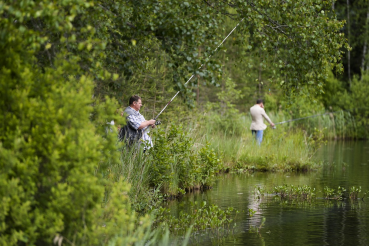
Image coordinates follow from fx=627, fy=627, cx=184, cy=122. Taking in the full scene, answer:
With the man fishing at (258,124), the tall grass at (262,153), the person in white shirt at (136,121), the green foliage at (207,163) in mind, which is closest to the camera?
the person in white shirt at (136,121)

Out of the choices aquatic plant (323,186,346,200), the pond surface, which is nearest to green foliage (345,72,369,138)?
the pond surface

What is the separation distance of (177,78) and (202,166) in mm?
5045

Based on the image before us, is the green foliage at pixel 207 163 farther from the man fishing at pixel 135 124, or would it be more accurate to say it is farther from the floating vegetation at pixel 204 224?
the floating vegetation at pixel 204 224

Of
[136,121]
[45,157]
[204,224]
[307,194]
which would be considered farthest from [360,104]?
[45,157]

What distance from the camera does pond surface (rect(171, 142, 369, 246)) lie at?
300 inches

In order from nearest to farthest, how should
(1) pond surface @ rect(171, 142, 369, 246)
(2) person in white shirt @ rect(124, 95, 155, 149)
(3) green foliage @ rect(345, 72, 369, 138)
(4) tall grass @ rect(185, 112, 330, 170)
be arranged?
(1) pond surface @ rect(171, 142, 369, 246) < (2) person in white shirt @ rect(124, 95, 155, 149) < (4) tall grass @ rect(185, 112, 330, 170) < (3) green foliage @ rect(345, 72, 369, 138)

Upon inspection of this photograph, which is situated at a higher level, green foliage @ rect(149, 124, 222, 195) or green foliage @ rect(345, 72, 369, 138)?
green foliage @ rect(345, 72, 369, 138)

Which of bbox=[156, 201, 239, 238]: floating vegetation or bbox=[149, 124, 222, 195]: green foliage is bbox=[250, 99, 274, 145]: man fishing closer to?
bbox=[149, 124, 222, 195]: green foliage

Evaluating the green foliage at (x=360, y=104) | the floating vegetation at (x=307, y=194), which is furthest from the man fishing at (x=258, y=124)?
the green foliage at (x=360, y=104)

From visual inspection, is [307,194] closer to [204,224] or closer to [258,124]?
[204,224]

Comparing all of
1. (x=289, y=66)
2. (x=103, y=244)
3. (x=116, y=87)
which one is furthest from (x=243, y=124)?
(x=103, y=244)

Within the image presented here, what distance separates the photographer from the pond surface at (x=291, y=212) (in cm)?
762

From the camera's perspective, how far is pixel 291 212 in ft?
31.3

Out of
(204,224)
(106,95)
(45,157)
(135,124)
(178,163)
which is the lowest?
(204,224)
